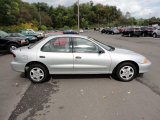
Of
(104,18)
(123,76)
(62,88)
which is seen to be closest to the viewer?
(62,88)

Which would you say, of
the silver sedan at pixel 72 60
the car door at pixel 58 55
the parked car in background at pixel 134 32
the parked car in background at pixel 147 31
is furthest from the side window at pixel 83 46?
the parked car in background at pixel 134 32

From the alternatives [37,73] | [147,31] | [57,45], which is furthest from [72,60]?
[147,31]

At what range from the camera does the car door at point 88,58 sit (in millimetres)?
6836

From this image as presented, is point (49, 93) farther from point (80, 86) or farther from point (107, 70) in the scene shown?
point (107, 70)

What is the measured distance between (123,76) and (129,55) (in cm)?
69

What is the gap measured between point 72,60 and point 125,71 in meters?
1.70

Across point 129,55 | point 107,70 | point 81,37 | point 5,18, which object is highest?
point 5,18

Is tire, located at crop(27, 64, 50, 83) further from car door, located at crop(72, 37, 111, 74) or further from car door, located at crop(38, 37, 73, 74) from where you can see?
car door, located at crop(72, 37, 111, 74)

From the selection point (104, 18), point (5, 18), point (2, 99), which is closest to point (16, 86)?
point (2, 99)

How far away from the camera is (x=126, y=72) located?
6988 mm

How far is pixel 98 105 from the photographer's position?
16.5 ft

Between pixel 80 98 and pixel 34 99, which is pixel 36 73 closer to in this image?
pixel 34 99

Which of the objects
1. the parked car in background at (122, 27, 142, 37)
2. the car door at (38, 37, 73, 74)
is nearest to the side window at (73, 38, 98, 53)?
the car door at (38, 37, 73, 74)

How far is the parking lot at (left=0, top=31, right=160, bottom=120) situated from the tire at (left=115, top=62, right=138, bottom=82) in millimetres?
204
